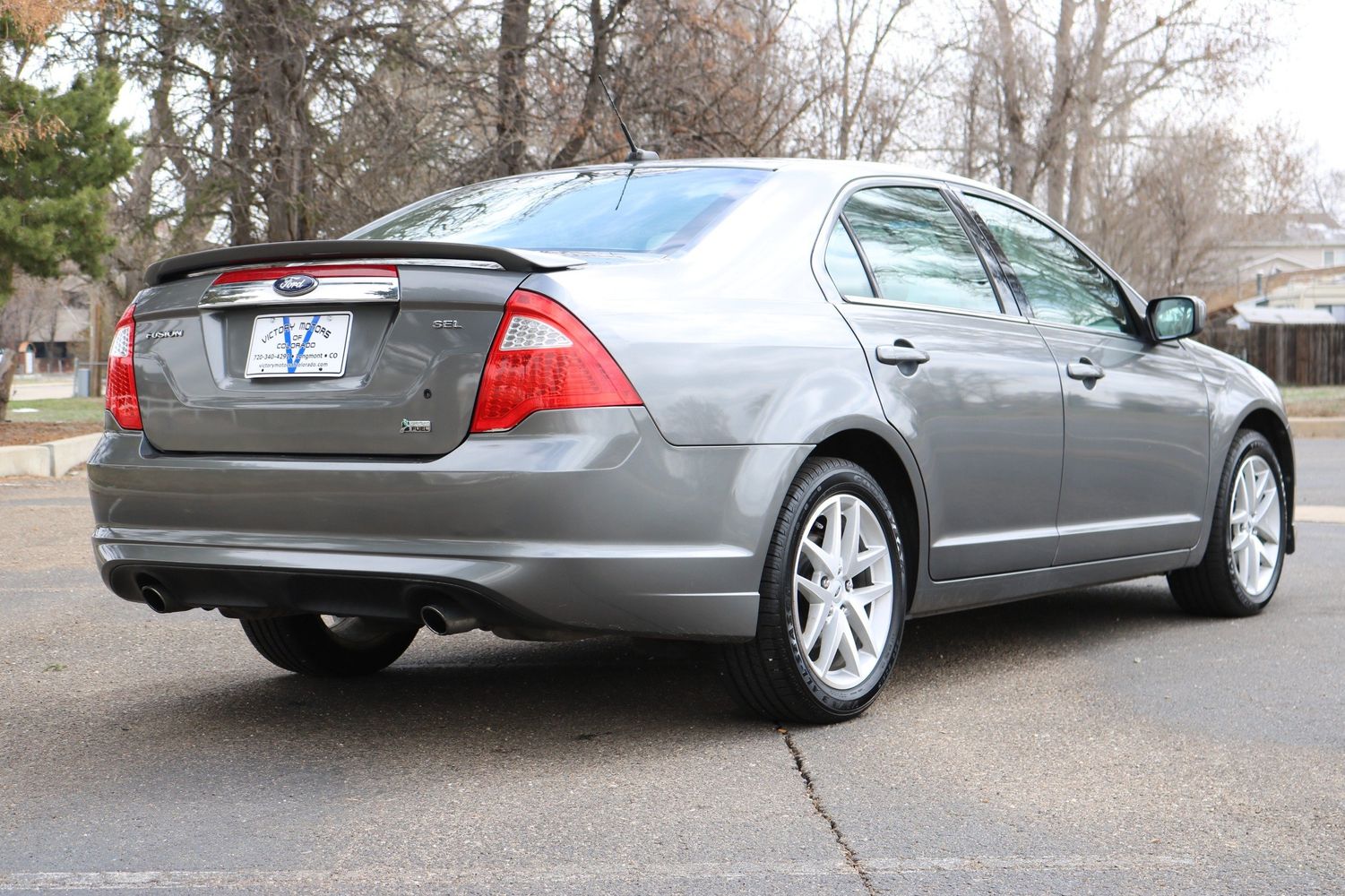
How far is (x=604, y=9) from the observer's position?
1730 centimetres

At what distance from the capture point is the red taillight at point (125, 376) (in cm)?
418

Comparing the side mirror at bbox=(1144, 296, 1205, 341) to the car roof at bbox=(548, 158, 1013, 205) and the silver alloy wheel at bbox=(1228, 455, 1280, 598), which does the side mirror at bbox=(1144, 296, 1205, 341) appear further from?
the car roof at bbox=(548, 158, 1013, 205)

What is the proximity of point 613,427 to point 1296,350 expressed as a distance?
133ft

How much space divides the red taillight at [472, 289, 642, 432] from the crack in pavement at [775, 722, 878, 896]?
1.01m

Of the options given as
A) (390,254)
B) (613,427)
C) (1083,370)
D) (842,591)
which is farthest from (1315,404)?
(390,254)

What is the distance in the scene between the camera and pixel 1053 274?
5.57m

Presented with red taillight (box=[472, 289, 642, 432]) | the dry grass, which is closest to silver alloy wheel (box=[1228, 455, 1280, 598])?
red taillight (box=[472, 289, 642, 432])

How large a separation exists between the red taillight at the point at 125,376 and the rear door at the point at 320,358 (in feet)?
0.17

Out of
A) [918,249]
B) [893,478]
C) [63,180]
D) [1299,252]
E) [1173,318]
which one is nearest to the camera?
[893,478]

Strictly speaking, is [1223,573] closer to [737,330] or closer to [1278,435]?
[1278,435]

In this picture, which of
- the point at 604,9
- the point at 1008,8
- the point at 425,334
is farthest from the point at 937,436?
the point at 1008,8

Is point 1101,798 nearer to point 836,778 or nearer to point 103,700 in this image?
point 836,778

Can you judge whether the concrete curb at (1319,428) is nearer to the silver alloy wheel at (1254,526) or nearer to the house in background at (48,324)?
the silver alloy wheel at (1254,526)

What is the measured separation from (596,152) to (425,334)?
47.4ft
